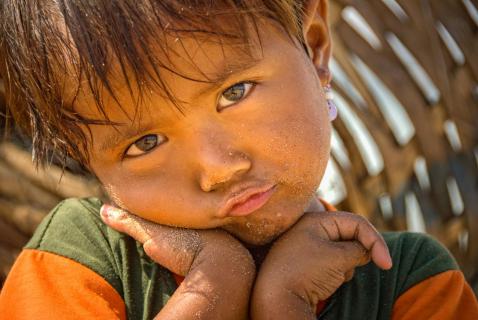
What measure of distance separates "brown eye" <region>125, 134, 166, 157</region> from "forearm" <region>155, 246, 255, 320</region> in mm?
153

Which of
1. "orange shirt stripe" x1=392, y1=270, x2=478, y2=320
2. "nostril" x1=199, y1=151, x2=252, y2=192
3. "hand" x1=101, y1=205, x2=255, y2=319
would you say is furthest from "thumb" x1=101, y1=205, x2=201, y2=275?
"orange shirt stripe" x1=392, y1=270, x2=478, y2=320

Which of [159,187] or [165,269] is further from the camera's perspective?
[165,269]

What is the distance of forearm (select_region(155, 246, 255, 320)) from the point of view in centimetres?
99

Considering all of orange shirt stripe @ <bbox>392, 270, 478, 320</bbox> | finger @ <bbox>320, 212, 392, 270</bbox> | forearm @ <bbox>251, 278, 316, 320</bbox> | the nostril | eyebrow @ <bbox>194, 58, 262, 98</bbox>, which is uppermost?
eyebrow @ <bbox>194, 58, 262, 98</bbox>

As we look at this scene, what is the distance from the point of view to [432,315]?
105cm

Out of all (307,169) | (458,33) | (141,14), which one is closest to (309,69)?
(307,169)

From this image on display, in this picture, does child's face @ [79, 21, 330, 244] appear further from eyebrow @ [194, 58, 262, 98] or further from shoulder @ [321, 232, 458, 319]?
shoulder @ [321, 232, 458, 319]

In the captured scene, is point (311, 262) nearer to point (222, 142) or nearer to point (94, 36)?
point (222, 142)

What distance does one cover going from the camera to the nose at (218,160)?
93 cm

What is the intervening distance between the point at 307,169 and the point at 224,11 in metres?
0.21

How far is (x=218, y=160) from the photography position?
933 mm

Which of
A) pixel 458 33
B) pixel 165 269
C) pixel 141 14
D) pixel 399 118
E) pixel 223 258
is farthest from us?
pixel 399 118

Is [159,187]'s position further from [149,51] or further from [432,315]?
[432,315]

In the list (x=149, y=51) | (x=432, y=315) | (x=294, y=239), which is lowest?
(x=432, y=315)
